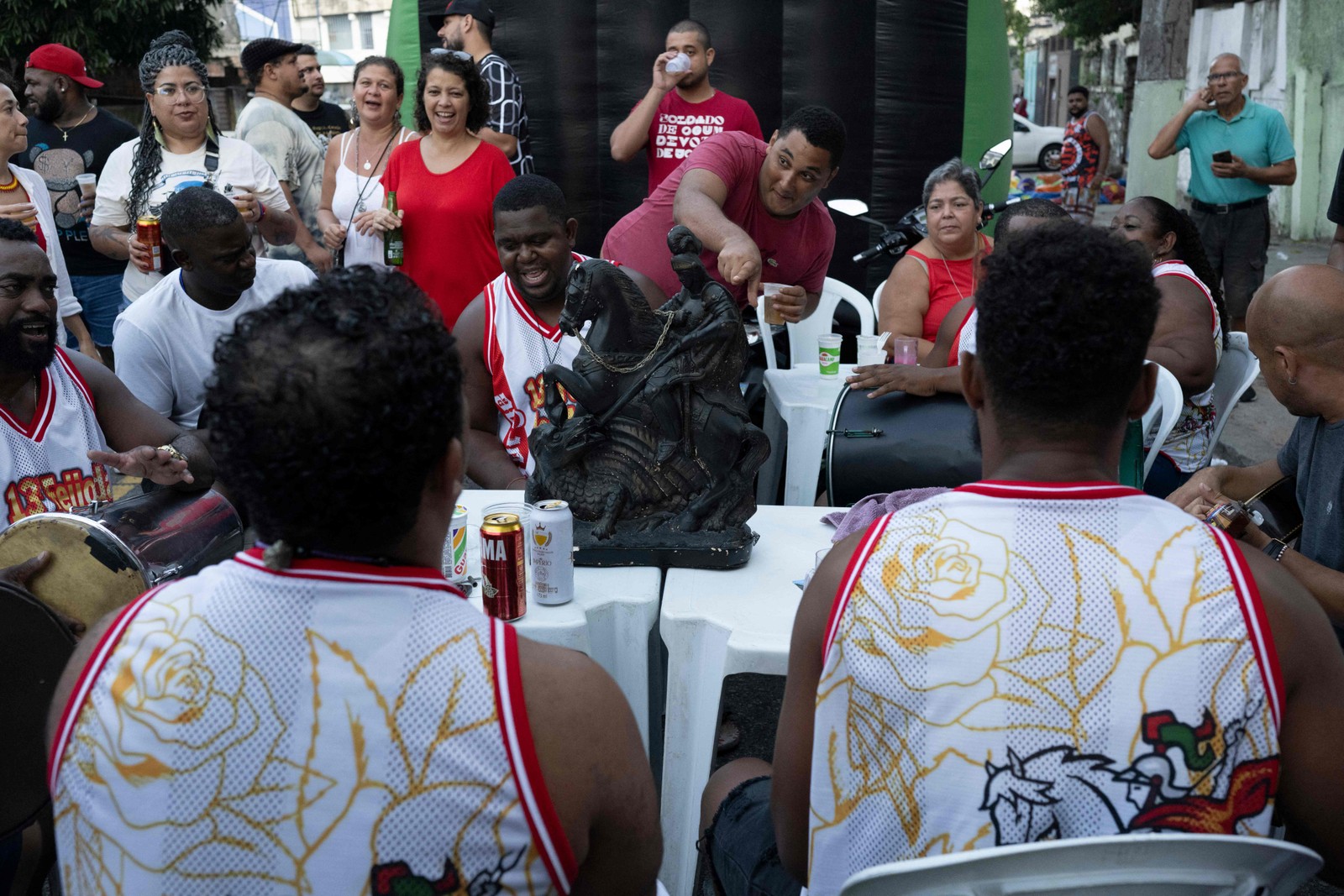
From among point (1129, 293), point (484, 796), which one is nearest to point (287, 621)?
point (484, 796)

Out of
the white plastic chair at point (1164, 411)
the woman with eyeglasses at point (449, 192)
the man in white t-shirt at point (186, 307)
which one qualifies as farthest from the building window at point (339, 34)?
the white plastic chair at point (1164, 411)

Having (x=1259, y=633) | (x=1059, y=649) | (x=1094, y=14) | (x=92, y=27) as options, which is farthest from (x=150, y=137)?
(x=1094, y=14)

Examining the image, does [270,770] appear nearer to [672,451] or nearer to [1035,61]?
[672,451]

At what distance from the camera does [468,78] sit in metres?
4.51

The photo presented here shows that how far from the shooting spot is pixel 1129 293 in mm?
1419

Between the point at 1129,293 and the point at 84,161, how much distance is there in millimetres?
5137

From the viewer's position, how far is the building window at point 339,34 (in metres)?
41.2

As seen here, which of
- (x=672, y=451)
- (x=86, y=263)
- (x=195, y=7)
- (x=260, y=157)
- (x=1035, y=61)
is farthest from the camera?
(x=1035, y=61)

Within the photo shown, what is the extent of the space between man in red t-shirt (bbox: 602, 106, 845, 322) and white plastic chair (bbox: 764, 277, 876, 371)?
88cm

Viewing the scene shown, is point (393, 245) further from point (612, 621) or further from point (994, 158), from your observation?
point (994, 158)

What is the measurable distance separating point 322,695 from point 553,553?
1.14 m

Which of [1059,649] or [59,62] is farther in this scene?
[59,62]

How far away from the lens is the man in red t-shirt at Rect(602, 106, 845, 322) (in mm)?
3555

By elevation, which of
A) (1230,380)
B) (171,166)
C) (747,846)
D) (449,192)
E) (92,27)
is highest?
(92,27)
